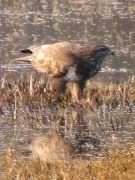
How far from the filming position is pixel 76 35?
15430 millimetres

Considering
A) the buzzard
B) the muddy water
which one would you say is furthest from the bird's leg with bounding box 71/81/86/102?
the muddy water

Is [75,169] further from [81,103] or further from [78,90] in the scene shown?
[78,90]

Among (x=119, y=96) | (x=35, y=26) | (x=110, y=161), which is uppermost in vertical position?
(x=110, y=161)

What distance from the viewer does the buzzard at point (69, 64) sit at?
9375 mm

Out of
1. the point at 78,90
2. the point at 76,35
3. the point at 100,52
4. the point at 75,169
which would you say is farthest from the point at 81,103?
the point at 76,35

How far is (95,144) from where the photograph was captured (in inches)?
302

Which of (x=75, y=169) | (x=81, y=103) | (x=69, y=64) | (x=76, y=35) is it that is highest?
(x=75, y=169)

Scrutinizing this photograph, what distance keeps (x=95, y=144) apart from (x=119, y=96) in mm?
2061

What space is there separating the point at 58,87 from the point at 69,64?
0.33m

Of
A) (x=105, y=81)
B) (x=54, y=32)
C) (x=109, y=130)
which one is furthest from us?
(x=54, y=32)

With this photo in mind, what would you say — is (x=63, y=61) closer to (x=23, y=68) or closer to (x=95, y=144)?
(x=95, y=144)

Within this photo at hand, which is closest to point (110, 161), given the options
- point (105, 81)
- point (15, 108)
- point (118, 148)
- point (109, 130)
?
point (118, 148)

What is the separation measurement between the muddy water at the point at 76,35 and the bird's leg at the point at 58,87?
63 cm

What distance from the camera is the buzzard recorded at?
9375 mm
